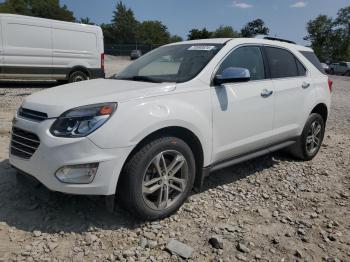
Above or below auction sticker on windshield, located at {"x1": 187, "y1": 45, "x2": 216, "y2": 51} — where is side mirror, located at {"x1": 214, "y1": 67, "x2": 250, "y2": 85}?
below

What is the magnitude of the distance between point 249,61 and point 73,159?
2.41m

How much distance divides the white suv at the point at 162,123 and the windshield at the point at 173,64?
0.6 inches

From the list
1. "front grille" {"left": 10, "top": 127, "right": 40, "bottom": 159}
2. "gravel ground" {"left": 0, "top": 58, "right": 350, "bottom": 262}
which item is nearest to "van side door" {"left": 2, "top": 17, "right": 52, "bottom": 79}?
"gravel ground" {"left": 0, "top": 58, "right": 350, "bottom": 262}

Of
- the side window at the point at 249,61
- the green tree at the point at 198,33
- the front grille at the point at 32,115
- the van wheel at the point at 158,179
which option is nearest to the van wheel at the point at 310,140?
the side window at the point at 249,61

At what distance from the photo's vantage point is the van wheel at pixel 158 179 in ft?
9.82

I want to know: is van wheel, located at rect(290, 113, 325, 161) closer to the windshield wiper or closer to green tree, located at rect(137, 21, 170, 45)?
the windshield wiper

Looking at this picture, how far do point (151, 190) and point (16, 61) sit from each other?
956cm

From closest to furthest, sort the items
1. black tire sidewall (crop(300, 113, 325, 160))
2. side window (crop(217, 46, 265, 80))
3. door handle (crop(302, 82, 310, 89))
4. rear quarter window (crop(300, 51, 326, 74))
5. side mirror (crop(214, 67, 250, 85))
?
side mirror (crop(214, 67, 250, 85)), side window (crop(217, 46, 265, 80)), door handle (crop(302, 82, 310, 89)), black tire sidewall (crop(300, 113, 325, 160)), rear quarter window (crop(300, 51, 326, 74))

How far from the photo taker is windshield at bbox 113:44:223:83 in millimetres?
3693

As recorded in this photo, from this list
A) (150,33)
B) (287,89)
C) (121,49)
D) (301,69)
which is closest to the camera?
(287,89)

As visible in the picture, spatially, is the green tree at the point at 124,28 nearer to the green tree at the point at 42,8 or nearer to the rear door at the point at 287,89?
the green tree at the point at 42,8

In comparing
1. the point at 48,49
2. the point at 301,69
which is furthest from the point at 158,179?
the point at 48,49

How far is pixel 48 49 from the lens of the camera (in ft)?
38.0

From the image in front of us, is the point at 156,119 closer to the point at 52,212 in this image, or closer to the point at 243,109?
the point at 243,109
